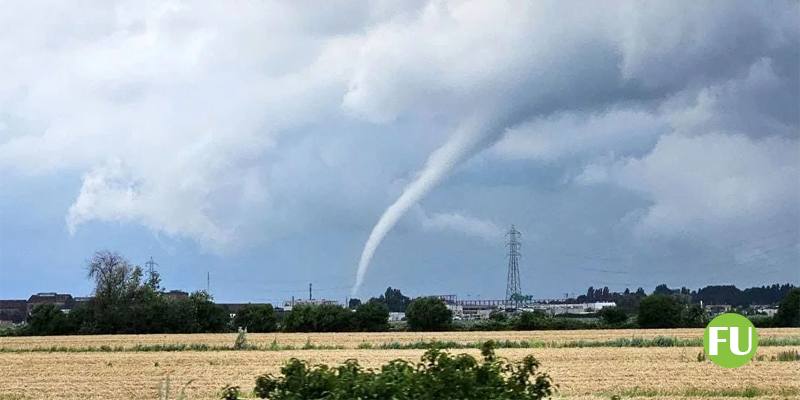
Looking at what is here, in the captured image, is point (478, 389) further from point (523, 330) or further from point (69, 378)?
point (523, 330)

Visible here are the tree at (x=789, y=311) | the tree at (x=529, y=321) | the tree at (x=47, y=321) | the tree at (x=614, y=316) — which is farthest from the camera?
the tree at (x=614, y=316)

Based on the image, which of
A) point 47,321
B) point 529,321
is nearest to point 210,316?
point 47,321

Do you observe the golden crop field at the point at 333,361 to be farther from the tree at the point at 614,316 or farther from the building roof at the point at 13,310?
the building roof at the point at 13,310

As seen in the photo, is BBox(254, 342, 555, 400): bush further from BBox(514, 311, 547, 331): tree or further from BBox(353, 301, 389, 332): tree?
BBox(353, 301, 389, 332): tree

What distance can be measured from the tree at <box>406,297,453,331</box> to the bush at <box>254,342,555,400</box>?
9880cm

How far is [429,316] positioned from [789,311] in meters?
40.7

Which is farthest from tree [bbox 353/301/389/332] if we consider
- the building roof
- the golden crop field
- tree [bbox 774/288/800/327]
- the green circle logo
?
the green circle logo

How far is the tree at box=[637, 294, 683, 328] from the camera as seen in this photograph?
107 meters

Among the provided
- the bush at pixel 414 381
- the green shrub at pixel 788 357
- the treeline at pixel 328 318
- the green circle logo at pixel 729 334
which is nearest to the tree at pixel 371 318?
the treeline at pixel 328 318

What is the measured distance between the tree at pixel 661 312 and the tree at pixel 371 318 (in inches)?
1203

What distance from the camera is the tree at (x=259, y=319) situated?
110m

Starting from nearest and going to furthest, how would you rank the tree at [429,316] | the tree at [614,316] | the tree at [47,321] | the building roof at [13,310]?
1. the tree at [47,321]
2. the tree at [429,316]
3. the tree at [614,316]
4. the building roof at [13,310]

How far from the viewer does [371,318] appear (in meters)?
108

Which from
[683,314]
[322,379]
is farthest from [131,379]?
[683,314]
